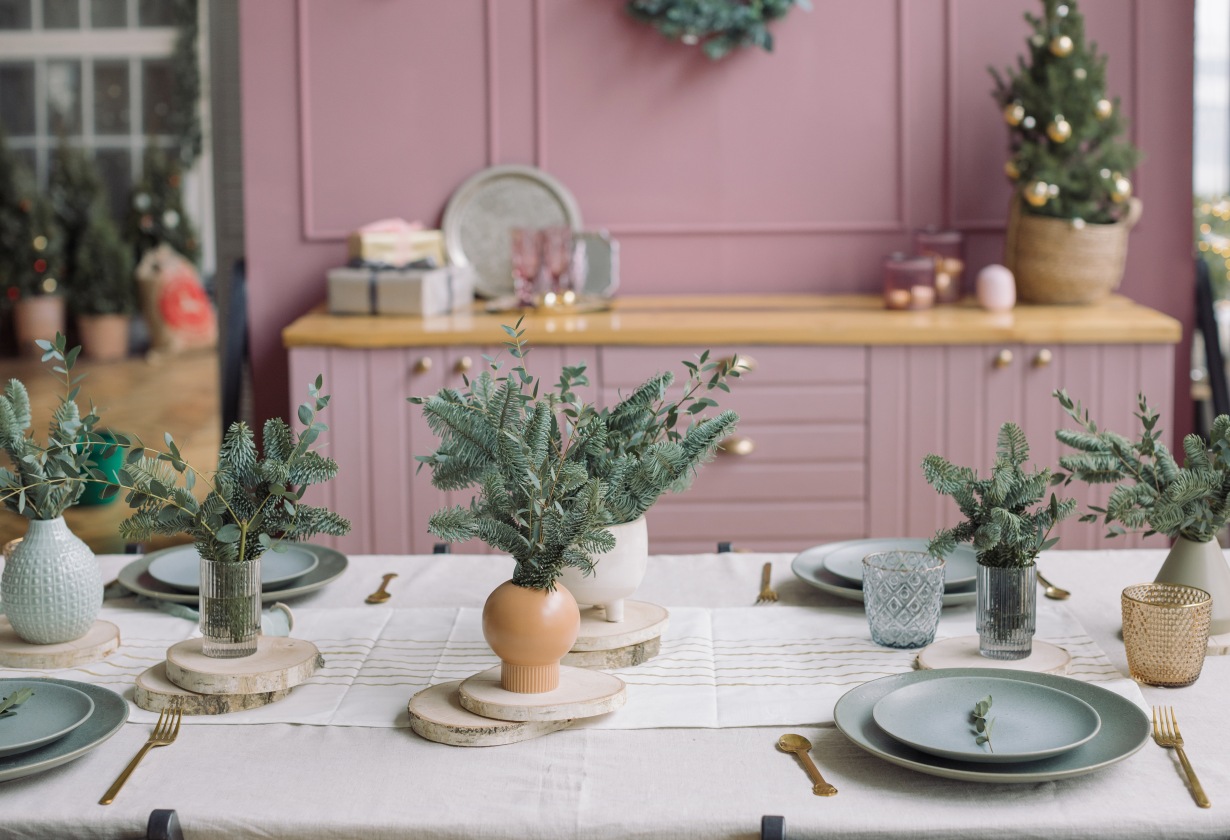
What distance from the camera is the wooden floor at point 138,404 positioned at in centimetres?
500

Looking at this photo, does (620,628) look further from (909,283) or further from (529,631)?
(909,283)

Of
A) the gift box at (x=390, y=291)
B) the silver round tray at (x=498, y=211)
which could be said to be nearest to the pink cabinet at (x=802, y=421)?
the gift box at (x=390, y=291)

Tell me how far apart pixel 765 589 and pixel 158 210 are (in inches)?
298

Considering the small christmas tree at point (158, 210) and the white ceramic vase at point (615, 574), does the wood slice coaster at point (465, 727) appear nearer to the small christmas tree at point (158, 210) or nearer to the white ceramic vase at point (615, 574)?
the white ceramic vase at point (615, 574)

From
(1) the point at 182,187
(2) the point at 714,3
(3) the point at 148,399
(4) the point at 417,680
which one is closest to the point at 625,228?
(2) the point at 714,3

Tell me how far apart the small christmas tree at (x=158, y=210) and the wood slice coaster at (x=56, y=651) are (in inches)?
292

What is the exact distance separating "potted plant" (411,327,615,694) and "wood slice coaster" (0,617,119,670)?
47 centimetres

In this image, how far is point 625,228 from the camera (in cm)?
374

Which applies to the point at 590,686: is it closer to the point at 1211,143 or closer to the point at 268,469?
the point at 268,469

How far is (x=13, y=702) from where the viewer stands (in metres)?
1.35

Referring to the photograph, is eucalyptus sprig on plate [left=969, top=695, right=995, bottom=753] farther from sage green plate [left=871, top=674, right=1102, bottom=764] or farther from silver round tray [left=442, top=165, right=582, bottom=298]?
silver round tray [left=442, top=165, right=582, bottom=298]

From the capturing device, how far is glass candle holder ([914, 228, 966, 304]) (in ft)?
11.6

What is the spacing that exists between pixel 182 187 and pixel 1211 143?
6386 millimetres

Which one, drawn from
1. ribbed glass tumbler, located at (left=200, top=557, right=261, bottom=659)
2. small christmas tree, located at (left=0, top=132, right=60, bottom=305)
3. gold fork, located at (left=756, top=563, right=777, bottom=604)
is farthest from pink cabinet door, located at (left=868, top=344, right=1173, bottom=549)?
small christmas tree, located at (left=0, top=132, right=60, bottom=305)
